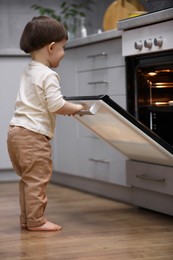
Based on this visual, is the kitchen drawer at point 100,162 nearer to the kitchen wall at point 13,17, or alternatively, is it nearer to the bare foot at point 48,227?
the bare foot at point 48,227

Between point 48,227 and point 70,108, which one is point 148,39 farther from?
point 48,227

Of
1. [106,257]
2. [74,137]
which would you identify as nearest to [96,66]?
[74,137]

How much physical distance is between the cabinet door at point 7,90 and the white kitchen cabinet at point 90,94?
36 cm

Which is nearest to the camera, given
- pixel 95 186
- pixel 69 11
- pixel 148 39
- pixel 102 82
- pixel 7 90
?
pixel 148 39

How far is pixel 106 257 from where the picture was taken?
8.07ft

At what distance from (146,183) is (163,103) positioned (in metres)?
0.39

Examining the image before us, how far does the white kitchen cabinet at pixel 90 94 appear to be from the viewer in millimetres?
3650

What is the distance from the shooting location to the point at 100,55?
3.81 meters

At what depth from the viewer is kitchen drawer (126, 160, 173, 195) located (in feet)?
10.2

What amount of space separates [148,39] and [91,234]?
957 mm

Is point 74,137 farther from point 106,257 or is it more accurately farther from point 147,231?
point 106,257

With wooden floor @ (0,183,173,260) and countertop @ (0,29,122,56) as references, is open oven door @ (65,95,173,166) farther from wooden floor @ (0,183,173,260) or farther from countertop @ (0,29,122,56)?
countertop @ (0,29,122,56)

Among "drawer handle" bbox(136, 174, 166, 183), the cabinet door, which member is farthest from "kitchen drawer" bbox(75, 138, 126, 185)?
the cabinet door

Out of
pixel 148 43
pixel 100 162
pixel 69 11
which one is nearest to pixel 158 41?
pixel 148 43
